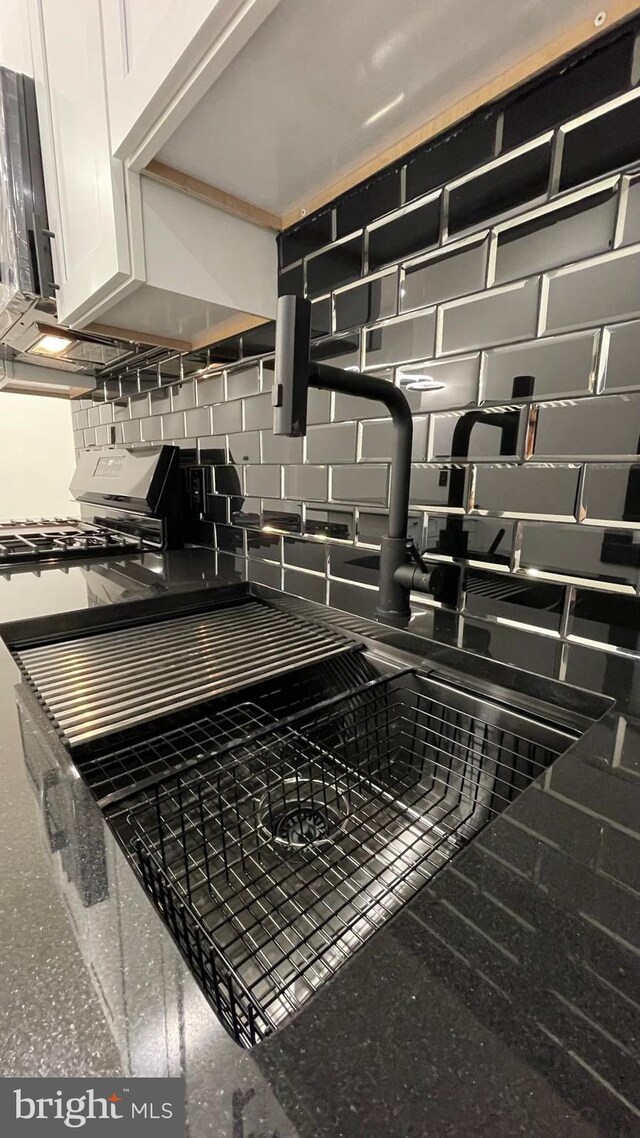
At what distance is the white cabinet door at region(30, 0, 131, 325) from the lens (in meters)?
0.87

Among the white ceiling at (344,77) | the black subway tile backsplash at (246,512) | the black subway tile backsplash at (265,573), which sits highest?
the white ceiling at (344,77)

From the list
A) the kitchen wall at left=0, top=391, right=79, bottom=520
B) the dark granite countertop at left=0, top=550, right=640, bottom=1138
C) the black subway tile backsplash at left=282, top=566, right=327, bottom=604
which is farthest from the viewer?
the kitchen wall at left=0, top=391, right=79, bottom=520

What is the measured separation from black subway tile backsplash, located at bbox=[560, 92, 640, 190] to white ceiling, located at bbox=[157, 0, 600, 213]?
0.11 meters

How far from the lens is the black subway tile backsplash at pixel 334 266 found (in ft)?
3.20

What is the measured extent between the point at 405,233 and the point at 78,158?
2.27ft

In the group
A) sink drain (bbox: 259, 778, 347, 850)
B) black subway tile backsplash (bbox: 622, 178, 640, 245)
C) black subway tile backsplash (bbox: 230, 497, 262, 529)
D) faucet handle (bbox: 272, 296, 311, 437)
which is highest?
black subway tile backsplash (bbox: 622, 178, 640, 245)

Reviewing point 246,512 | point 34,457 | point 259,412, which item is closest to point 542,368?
point 259,412

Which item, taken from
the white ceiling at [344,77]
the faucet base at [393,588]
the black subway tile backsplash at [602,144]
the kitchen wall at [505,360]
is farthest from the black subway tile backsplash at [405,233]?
the faucet base at [393,588]

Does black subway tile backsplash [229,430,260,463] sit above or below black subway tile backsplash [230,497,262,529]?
above

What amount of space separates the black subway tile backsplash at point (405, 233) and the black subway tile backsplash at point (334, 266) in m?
0.04

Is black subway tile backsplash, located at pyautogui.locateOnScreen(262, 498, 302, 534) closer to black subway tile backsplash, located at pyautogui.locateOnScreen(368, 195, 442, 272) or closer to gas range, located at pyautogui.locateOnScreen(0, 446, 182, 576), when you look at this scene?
gas range, located at pyautogui.locateOnScreen(0, 446, 182, 576)

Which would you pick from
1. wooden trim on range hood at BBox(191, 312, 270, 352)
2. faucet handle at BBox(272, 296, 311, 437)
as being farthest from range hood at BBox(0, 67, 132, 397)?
faucet handle at BBox(272, 296, 311, 437)

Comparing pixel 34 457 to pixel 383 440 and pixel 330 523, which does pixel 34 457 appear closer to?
pixel 330 523

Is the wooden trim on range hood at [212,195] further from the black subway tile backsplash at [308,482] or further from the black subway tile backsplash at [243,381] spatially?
the black subway tile backsplash at [308,482]
